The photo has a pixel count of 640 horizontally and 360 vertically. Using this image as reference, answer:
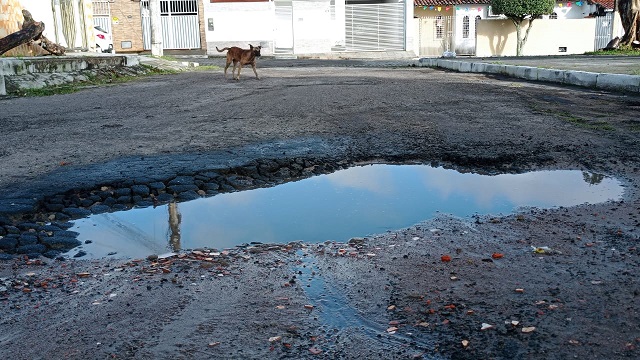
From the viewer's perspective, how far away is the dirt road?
2.26 meters

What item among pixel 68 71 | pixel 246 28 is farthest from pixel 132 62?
pixel 246 28

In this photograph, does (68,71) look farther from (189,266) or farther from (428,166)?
Result: (189,266)

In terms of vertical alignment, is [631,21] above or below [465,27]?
below

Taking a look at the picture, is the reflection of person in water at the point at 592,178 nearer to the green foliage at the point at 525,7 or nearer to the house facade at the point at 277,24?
the green foliage at the point at 525,7

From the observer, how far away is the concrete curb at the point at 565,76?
29.7 ft

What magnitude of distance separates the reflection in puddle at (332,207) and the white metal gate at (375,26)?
82.6 feet

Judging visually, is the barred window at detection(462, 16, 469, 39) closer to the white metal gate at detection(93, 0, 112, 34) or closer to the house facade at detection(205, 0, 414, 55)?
the house facade at detection(205, 0, 414, 55)

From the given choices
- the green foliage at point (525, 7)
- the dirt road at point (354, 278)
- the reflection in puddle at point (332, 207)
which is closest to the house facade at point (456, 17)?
the green foliage at point (525, 7)

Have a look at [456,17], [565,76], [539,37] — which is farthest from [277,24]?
[565,76]

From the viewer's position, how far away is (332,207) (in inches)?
167

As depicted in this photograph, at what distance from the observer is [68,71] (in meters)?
12.9

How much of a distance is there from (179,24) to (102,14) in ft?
14.2

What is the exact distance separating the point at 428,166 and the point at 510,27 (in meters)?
25.4

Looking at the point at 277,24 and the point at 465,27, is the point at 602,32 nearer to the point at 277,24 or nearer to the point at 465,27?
the point at 465,27
